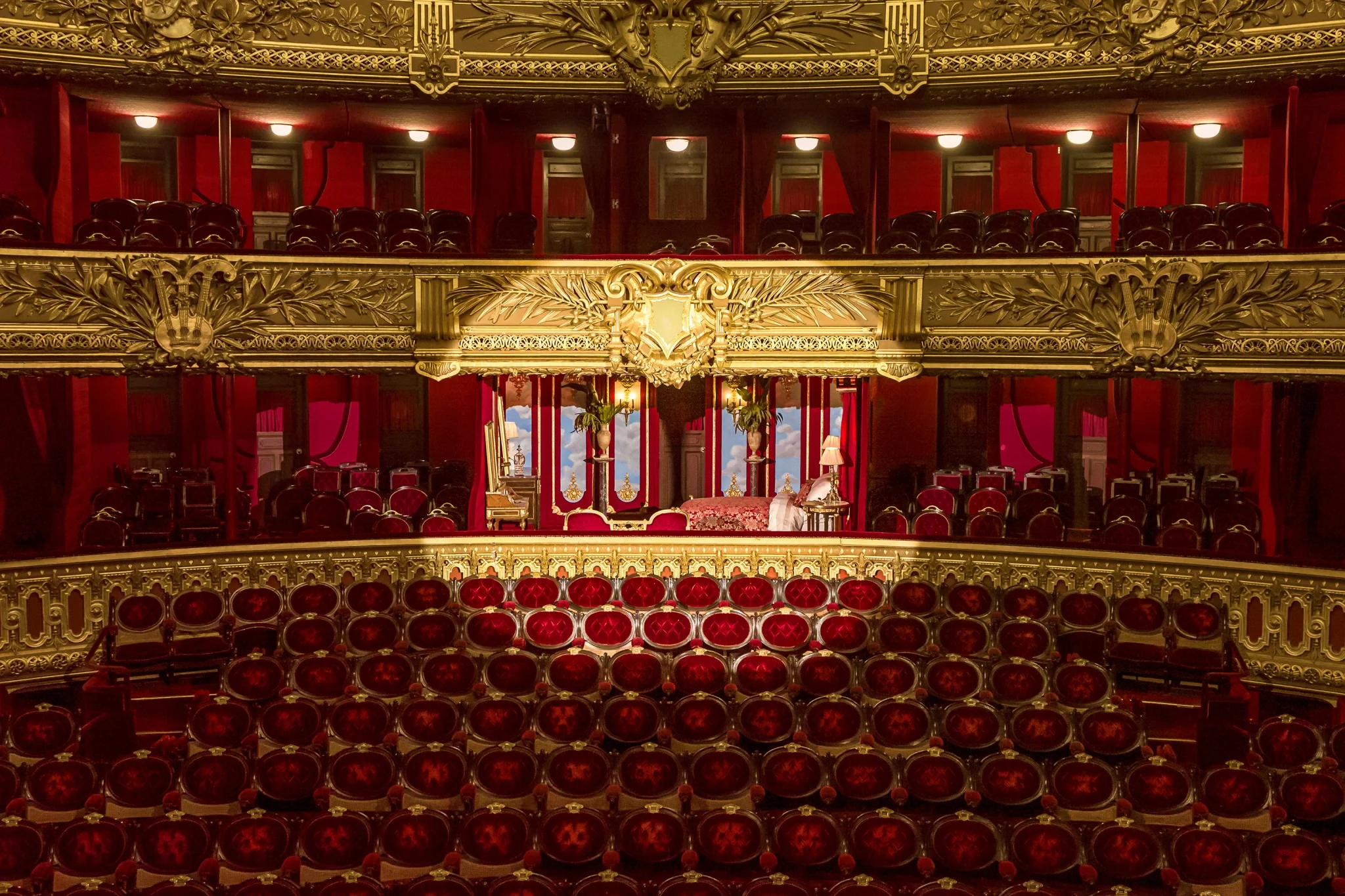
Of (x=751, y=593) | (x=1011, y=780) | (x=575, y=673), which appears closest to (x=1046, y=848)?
(x=1011, y=780)

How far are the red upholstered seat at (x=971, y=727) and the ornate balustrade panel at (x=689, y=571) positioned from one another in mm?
1868

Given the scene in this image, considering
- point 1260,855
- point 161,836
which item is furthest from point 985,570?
point 161,836

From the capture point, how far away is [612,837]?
503 cm

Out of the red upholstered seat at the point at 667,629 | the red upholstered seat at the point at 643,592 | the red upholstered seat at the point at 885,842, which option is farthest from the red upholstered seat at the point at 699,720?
the red upholstered seat at the point at 643,592

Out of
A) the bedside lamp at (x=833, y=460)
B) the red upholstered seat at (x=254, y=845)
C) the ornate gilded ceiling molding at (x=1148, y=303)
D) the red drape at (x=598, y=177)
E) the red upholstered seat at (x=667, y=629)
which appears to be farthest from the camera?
the red drape at (x=598, y=177)

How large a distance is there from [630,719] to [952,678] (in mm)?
1557

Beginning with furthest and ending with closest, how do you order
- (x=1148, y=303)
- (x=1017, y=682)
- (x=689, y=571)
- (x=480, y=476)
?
(x=480, y=476), (x=689, y=571), (x=1148, y=303), (x=1017, y=682)

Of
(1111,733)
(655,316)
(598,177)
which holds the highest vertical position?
(598,177)

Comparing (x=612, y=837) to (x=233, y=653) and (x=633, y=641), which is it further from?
(x=233, y=653)

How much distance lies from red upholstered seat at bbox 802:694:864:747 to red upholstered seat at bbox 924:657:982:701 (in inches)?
22.5

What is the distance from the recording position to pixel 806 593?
7266 millimetres

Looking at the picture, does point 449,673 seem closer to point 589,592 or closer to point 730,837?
point 589,592

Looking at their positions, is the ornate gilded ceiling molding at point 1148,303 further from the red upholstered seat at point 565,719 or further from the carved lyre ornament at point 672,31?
the red upholstered seat at point 565,719

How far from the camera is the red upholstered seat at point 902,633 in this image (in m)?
6.77
